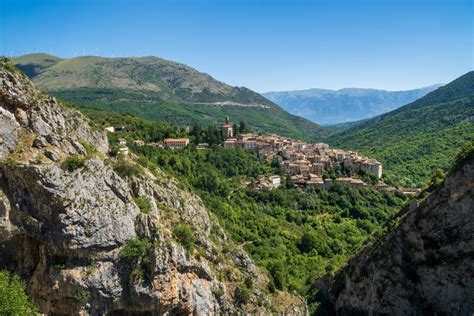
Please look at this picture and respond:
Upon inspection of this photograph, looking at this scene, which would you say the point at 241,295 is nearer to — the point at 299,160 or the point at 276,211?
the point at 276,211

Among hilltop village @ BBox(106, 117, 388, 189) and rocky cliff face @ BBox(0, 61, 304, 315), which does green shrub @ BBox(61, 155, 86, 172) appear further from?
hilltop village @ BBox(106, 117, 388, 189)

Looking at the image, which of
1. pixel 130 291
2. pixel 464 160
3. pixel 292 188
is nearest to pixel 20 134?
pixel 130 291

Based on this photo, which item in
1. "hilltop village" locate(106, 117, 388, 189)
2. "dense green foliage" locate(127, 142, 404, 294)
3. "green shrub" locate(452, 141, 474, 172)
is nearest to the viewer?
"green shrub" locate(452, 141, 474, 172)

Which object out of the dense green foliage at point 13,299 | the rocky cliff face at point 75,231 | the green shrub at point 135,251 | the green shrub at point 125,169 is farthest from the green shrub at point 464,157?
the dense green foliage at point 13,299

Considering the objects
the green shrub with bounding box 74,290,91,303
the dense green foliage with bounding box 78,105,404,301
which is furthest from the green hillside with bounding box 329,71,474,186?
the green shrub with bounding box 74,290,91,303

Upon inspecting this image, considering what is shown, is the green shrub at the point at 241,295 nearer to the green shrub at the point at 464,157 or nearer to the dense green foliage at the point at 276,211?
the dense green foliage at the point at 276,211

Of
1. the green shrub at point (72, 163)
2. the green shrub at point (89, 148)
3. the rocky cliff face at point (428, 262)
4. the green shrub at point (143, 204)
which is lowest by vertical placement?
the rocky cliff face at point (428, 262)

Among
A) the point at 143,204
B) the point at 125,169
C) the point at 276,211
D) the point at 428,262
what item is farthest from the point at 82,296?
the point at 276,211
